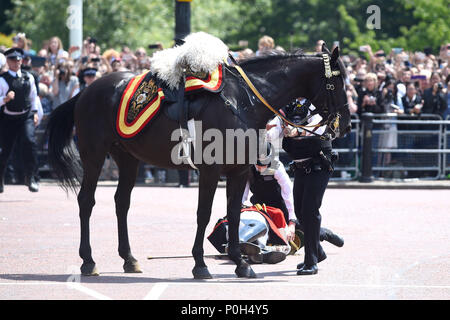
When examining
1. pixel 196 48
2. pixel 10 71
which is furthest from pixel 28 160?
pixel 196 48

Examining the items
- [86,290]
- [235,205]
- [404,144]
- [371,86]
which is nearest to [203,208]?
[235,205]

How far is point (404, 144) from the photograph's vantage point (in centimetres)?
1986

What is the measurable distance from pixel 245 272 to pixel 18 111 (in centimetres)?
883

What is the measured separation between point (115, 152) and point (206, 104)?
4.44 ft

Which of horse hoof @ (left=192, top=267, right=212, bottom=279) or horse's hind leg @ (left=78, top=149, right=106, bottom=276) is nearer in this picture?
horse hoof @ (left=192, top=267, right=212, bottom=279)

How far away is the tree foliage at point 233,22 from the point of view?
37094 mm

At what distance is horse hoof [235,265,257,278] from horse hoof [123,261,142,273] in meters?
0.93

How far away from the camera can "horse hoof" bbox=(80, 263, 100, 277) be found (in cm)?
930

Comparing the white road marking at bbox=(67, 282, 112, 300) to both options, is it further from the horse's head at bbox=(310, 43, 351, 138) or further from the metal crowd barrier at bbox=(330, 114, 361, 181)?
the metal crowd barrier at bbox=(330, 114, 361, 181)

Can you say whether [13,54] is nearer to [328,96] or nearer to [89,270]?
[89,270]

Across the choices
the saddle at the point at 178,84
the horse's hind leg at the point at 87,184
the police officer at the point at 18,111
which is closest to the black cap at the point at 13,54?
the police officer at the point at 18,111

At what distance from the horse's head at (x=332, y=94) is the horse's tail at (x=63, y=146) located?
2546 millimetres

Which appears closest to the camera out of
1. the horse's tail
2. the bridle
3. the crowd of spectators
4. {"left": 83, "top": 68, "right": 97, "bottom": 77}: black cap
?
the bridle

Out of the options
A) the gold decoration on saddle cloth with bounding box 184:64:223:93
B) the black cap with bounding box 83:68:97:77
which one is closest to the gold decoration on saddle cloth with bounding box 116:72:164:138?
the gold decoration on saddle cloth with bounding box 184:64:223:93
